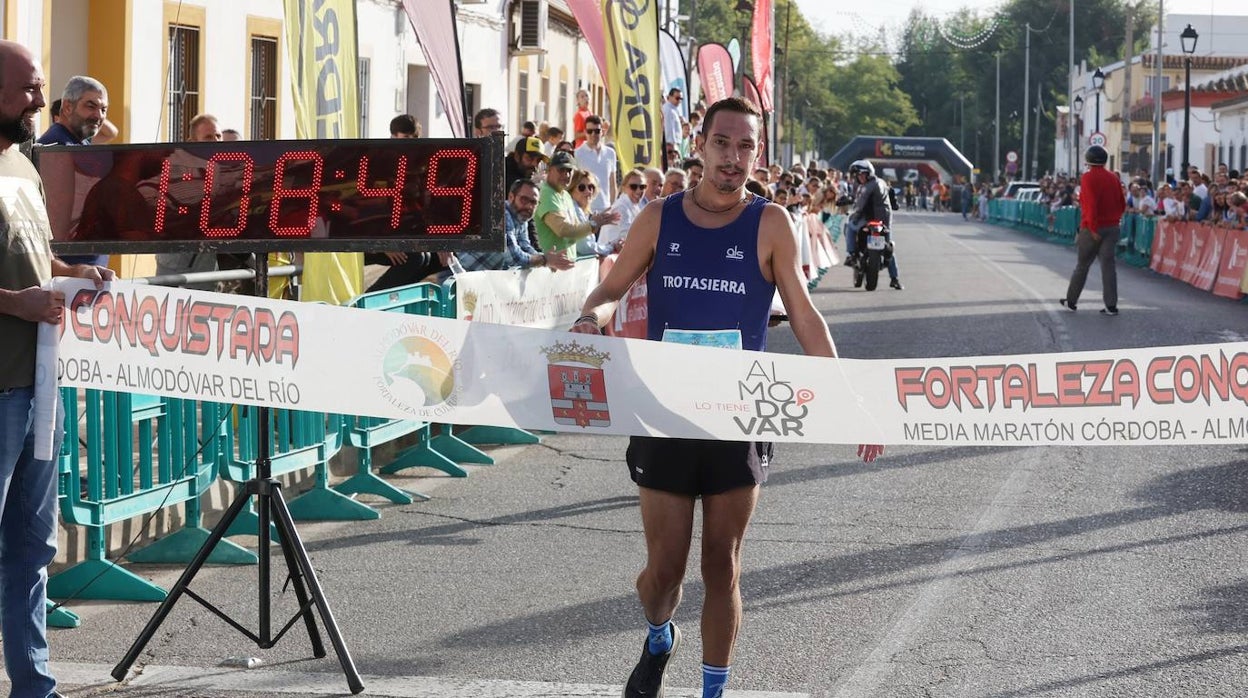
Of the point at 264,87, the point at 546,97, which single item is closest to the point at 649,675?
the point at 264,87

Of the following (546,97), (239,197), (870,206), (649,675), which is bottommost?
(649,675)

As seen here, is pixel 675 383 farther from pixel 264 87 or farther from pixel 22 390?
pixel 264 87

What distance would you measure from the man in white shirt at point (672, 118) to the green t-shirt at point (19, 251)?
1995cm

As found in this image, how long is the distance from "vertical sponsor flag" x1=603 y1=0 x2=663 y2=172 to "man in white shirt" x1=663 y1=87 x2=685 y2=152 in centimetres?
841

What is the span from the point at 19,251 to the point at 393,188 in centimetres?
143

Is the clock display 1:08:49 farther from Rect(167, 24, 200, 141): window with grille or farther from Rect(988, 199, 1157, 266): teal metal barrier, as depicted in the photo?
Rect(988, 199, 1157, 266): teal metal barrier

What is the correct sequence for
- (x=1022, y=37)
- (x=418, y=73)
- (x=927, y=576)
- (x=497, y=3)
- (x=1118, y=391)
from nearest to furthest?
(x=1118, y=391) → (x=927, y=576) → (x=418, y=73) → (x=497, y=3) → (x=1022, y=37)

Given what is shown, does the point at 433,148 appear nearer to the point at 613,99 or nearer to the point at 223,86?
the point at 613,99

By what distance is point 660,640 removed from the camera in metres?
5.46

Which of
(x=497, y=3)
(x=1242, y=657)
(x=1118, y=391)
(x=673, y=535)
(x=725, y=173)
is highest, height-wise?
(x=497, y=3)

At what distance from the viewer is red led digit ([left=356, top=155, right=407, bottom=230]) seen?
6082 mm

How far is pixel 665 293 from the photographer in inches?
209

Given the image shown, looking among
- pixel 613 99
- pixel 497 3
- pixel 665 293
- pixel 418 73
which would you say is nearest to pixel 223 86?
pixel 613 99

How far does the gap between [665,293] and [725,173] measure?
413 millimetres
